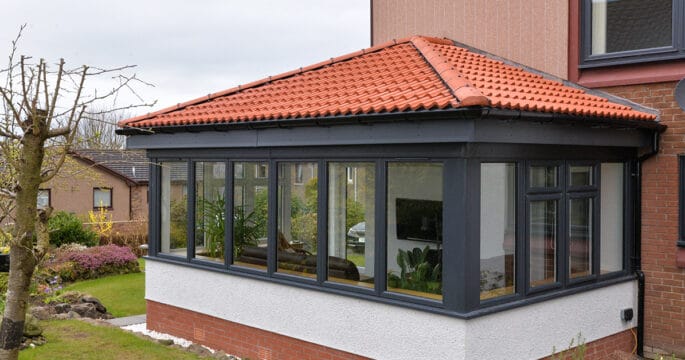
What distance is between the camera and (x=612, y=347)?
31.5ft

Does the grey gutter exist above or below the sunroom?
above

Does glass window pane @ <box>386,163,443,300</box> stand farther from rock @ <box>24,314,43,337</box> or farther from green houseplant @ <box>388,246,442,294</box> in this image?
rock @ <box>24,314,43,337</box>

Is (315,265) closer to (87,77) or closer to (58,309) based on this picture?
(87,77)

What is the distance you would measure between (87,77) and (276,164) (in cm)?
334

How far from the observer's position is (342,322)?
8562 millimetres

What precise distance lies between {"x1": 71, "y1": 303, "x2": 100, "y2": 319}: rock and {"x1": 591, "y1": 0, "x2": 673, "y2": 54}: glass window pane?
9840 millimetres

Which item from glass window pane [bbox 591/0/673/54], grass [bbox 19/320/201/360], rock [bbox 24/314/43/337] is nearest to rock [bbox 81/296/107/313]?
grass [bbox 19/320/201/360]

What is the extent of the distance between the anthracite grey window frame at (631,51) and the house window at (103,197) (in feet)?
110

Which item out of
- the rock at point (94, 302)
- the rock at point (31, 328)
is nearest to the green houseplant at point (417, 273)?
the rock at point (31, 328)

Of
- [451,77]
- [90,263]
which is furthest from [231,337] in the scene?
[90,263]

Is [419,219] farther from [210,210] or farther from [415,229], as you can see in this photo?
[210,210]

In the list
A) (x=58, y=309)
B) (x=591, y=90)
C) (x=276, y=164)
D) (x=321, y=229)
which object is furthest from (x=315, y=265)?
(x=58, y=309)

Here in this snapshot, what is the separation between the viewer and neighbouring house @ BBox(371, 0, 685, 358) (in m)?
9.65

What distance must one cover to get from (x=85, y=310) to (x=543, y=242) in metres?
8.62
